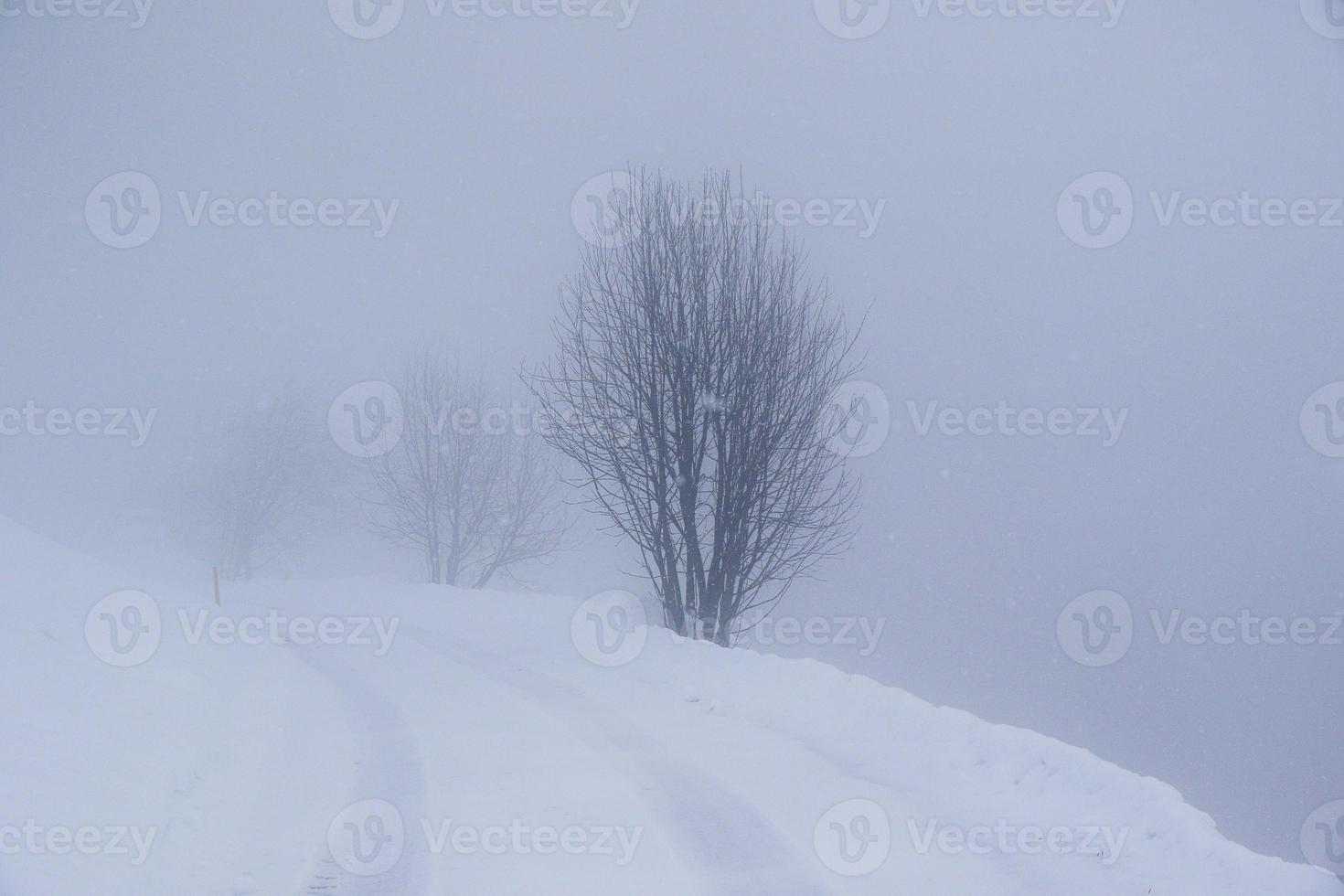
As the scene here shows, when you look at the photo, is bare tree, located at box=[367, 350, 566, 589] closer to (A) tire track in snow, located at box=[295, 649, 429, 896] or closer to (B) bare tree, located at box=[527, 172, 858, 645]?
(B) bare tree, located at box=[527, 172, 858, 645]

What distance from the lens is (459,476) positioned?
35.3m

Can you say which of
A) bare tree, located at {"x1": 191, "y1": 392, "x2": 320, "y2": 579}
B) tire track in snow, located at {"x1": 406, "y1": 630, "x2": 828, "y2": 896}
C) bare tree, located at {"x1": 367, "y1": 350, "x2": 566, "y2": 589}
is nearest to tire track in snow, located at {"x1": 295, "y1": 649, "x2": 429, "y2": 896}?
tire track in snow, located at {"x1": 406, "y1": 630, "x2": 828, "y2": 896}

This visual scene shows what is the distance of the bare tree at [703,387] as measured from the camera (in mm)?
16625

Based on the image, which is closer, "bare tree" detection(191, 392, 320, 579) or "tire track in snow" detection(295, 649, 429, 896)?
"tire track in snow" detection(295, 649, 429, 896)

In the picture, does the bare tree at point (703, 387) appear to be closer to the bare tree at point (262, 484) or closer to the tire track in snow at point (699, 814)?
the tire track in snow at point (699, 814)

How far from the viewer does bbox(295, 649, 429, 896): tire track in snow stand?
580cm

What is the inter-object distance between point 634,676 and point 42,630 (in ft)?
24.5

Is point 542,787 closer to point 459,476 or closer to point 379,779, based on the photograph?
point 379,779

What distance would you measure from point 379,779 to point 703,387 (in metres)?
9.96

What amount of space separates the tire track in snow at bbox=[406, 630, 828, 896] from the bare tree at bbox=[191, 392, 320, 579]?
44506 millimetres

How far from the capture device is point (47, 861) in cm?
528

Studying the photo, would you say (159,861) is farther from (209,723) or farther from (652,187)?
(652,187)

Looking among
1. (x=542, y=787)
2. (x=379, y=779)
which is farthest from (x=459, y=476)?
(x=542, y=787)

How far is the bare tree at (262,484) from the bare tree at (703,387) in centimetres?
3896
